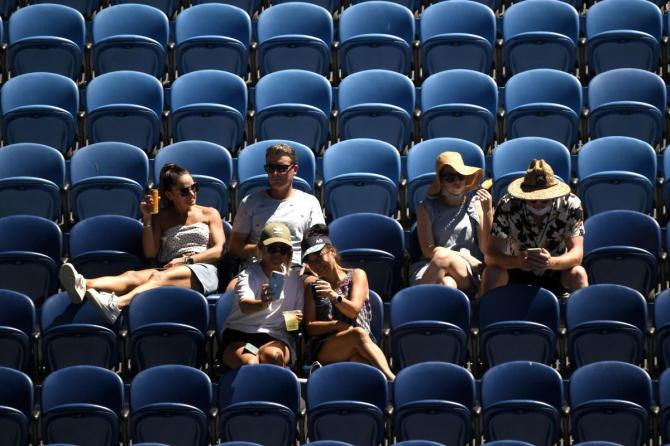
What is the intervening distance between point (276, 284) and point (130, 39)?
351 cm

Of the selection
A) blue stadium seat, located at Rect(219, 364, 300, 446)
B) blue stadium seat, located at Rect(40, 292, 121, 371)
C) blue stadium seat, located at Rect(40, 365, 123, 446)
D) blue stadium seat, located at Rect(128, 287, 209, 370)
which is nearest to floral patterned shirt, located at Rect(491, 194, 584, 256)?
blue stadium seat, located at Rect(219, 364, 300, 446)

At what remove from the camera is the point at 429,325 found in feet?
36.9

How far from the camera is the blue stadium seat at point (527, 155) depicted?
12922 mm

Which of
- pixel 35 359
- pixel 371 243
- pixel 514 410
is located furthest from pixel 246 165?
pixel 514 410

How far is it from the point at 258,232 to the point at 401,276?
0.91 metres

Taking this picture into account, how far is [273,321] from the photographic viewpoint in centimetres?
1148

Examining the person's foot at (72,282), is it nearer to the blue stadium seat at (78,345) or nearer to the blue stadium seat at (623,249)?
the blue stadium seat at (78,345)

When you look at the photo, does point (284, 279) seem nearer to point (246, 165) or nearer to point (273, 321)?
point (273, 321)

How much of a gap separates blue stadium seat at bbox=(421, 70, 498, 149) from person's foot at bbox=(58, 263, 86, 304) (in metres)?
2.80

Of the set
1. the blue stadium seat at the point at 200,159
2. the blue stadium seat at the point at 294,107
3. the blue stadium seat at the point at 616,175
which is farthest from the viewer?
the blue stadium seat at the point at 294,107

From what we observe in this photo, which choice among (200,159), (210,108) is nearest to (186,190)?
(200,159)

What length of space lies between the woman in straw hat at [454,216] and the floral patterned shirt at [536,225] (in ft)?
0.82

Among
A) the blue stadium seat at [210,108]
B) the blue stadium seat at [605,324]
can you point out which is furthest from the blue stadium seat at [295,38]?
the blue stadium seat at [605,324]

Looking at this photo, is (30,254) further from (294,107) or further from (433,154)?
(433,154)
